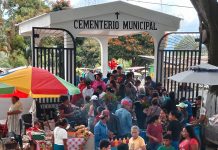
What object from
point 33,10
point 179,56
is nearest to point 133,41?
point 33,10

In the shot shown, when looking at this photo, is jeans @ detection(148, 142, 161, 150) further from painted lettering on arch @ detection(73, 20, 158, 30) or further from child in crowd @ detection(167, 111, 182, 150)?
painted lettering on arch @ detection(73, 20, 158, 30)

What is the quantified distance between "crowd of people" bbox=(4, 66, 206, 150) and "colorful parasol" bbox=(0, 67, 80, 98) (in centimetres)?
74

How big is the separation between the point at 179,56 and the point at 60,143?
7.03 metres

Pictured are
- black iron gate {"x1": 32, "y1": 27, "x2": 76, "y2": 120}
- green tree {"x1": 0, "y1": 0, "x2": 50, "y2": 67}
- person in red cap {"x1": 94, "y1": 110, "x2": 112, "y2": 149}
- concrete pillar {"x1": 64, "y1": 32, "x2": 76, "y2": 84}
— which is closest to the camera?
person in red cap {"x1": 94, "y1": 110, "x2": 112, "y2": 149}

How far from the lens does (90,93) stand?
1066 centimetres

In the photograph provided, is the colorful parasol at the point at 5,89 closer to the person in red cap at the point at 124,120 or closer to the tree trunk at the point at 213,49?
the person in red cap at the point at 124,120

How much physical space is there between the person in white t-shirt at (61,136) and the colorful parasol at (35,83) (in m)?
0.80

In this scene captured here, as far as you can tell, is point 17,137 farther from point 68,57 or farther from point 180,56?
point 180,56

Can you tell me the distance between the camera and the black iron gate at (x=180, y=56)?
12438 millimetres

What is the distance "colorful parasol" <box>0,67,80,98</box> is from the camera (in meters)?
7.33

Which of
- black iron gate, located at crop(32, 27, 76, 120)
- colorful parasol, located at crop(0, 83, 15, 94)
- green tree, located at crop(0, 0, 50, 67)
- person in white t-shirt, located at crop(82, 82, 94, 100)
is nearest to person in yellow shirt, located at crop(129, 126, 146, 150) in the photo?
colorful parasol, located at crop(0, 83, 15, 94)

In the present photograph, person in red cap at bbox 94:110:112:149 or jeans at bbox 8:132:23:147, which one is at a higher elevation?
person in red cap at bbox 94:110:112:149

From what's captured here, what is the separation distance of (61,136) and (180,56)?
22.7 feet

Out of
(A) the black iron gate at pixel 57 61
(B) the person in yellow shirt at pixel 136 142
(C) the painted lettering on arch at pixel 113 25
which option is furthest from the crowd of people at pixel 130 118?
(C) the painted lettering on arch at pixel 113 25
